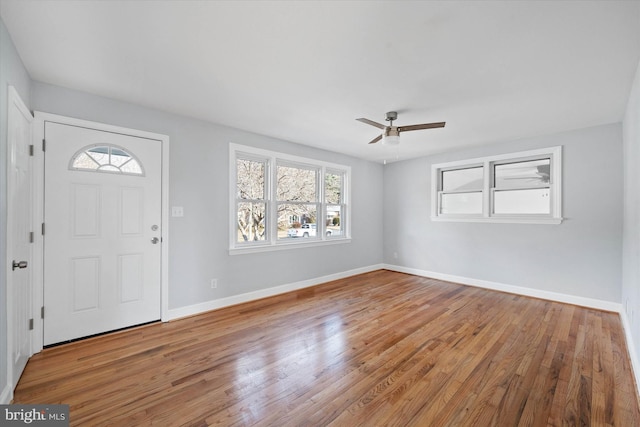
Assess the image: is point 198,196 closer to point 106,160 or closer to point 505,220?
point 106,160

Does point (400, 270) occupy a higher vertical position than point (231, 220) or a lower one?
lower

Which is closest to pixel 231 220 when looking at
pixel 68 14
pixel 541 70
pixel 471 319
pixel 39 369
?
pixel 39 369

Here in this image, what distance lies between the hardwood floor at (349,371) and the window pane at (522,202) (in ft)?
5.19

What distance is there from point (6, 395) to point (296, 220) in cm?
364

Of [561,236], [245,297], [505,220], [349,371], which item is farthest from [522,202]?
[245,297]

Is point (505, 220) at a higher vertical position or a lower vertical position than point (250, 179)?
lower

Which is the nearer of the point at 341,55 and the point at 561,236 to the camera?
the point at 341,55

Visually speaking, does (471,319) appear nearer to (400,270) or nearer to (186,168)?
(400,270)

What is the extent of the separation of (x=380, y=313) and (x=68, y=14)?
3994mm

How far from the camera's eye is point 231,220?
3912 mm

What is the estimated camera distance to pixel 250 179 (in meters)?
4.23

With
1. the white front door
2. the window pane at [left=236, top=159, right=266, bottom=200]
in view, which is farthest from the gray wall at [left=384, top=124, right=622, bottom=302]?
the white front door

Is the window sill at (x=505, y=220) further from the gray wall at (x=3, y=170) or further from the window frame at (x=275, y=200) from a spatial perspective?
the gray wall at (x=3, y=170)

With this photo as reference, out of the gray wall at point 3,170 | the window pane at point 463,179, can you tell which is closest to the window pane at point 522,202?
the window pane at point 463,179
